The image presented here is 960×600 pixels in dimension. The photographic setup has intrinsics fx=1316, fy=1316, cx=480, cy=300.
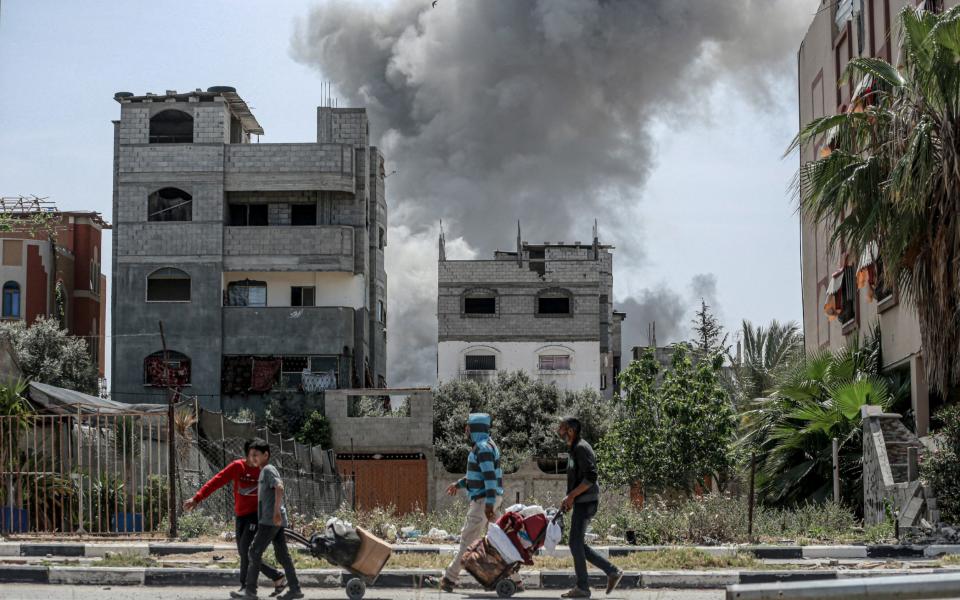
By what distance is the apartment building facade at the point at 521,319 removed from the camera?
73062mm

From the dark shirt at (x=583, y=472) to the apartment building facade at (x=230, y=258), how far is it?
45.2 metres

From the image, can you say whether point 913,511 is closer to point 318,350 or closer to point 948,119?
point 948,119

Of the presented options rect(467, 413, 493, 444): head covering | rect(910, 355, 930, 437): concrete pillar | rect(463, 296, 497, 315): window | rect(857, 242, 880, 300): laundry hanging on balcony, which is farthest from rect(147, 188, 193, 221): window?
rect(467, 413, 493, 444): head covering

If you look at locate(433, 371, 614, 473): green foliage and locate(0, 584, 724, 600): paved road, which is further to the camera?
locate(433, 371, 614, 473): green foliage

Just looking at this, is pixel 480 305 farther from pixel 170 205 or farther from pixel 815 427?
pixel 815 427

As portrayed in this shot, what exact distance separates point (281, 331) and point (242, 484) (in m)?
46.6

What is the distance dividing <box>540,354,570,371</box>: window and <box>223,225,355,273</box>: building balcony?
17.0m

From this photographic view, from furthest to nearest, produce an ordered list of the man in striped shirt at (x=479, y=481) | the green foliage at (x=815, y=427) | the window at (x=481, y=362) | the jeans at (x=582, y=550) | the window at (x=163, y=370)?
the window at (x=481, y=362) < the window at (x=163, y=370) < the green foliage at (x=815, y=427) < the man in striped shirt at (x=479, y=481) < the jeans at (x=582, y=550)

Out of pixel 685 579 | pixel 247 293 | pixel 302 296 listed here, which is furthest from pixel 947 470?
pixel 247 293

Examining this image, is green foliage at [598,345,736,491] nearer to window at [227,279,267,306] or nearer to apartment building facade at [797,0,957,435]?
apartment building facade at [797,0,957,435]

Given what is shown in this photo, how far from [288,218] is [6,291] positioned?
1477 cm

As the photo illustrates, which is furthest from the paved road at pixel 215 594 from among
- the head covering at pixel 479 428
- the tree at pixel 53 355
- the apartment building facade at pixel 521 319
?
the apartment building facade at pixel 521 319

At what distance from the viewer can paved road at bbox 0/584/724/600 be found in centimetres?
1226

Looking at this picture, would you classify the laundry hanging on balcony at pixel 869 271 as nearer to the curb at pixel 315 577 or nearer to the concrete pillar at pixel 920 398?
the concrete pillar at pixel 920 398
